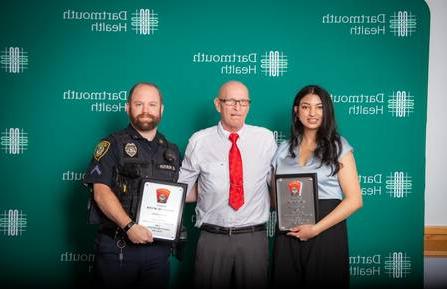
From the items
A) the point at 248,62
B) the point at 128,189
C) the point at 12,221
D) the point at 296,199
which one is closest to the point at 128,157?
the point at 128,189

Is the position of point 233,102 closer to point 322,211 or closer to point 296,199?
point 296,199

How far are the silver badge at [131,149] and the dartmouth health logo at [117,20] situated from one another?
3.77 ft

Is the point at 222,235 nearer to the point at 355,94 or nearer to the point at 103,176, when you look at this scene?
the point at 103,176

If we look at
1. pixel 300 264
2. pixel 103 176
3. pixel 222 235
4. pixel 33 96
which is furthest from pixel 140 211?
pixel 33 96

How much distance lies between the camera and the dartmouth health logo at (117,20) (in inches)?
138

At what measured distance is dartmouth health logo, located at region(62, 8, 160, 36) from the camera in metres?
3.50

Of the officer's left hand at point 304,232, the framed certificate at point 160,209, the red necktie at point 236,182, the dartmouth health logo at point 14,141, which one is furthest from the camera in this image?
the dartmouth health logo at point 14,141

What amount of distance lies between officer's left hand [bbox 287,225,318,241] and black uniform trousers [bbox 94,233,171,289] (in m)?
0.75

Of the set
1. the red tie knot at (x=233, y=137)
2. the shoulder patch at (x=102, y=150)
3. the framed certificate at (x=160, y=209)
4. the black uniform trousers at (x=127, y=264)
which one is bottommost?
the black uniform trousers at (x=127, y=264)

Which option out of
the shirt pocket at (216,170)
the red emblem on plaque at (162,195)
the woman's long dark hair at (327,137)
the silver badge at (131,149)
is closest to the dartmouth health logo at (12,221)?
the silver badge at (131,149)

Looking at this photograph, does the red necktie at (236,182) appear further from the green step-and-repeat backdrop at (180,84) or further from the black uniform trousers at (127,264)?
the green step-and-repeat backdrop at (180,84)

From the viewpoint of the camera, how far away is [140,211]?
2.58 meters

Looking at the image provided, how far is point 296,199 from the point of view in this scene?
8.32ft
